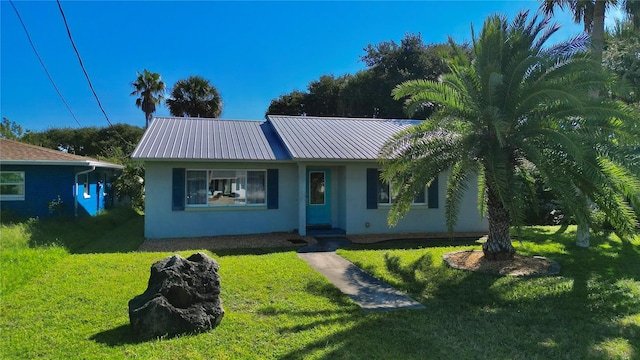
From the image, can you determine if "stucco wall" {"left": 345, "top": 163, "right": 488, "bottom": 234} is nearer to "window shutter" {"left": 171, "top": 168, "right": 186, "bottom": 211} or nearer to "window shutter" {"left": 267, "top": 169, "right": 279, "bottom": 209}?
"window shutter" {"left": 267, "top": 169, "right": 279, "bottom": 209}

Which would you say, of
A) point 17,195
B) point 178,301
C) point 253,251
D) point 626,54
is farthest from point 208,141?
point 626,54

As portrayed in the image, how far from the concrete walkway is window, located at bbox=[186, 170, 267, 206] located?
14.5 ft

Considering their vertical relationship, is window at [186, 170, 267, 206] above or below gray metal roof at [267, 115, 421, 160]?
below

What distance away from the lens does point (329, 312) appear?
19.2 ft

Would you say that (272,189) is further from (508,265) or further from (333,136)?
(508,265)

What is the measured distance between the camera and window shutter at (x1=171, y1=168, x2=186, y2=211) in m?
12.7

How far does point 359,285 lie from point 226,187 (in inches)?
297

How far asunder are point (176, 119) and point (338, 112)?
20599mm

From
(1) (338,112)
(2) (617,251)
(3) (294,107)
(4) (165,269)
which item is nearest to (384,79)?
(1) (338,112)

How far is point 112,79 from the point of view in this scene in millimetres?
22500

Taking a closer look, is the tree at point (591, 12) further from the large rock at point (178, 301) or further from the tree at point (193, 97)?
the tree at point (193, 97)

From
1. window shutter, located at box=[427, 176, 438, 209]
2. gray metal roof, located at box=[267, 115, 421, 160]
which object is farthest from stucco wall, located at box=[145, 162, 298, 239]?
window shutter, located at box=[427, 176, 438, 209]

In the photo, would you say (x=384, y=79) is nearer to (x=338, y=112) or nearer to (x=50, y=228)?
(x=338, y=112)

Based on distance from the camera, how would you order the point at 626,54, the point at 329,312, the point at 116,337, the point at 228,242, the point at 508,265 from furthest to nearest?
the point at 626,54 → the point at 228,242 → the point at 508,265 → the point at 329,312 → the point at 116,337
